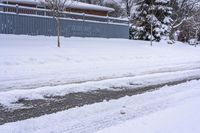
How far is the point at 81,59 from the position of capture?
17188 millimetres

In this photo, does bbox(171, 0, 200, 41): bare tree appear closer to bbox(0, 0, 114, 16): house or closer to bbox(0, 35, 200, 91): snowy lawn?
bbox(0, 0, 114, 16): house

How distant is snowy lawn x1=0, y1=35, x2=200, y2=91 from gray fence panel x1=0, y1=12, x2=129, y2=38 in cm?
78

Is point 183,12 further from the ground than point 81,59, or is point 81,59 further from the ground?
point 183,12

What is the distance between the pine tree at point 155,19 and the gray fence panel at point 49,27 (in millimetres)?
6959

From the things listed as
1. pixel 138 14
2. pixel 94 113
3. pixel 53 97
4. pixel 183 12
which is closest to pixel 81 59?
pixel 53 97

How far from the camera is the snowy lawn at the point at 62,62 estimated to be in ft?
39.5

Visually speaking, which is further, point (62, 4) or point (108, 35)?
point (108, 35)

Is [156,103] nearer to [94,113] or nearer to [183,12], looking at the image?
[94,113]

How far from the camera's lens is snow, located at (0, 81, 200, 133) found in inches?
249

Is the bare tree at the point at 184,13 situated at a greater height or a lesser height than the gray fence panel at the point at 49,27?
greater

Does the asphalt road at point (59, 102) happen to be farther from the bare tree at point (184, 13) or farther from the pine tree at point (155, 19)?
the bare tree at point (184, 13)

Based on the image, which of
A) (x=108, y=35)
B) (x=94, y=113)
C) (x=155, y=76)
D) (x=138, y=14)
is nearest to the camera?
(x=94, y=113)

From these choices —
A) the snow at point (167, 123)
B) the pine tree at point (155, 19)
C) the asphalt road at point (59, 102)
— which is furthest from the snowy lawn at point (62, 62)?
the pine tree at point (155, 19)

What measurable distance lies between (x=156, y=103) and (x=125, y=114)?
1.42m
